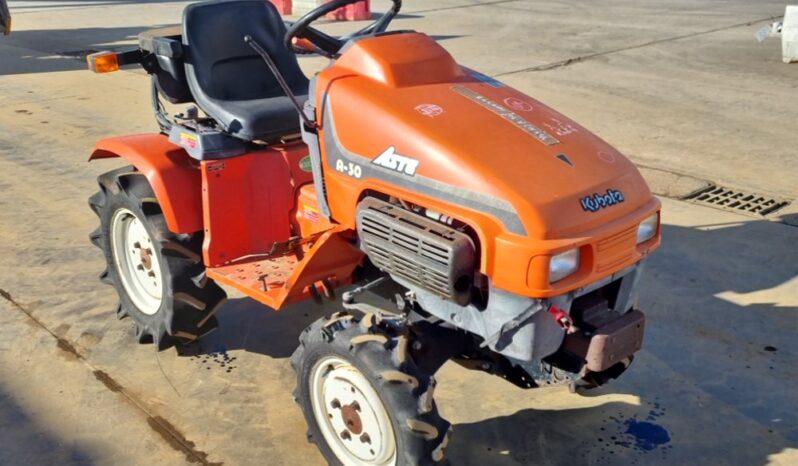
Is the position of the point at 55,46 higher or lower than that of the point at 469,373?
lower

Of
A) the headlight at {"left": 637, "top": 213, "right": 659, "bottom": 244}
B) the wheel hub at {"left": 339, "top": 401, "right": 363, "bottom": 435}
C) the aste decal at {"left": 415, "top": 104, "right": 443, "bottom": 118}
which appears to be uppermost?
the aste decal at {"left": 415, "top": 104, "right": 443, "bottom": 118}

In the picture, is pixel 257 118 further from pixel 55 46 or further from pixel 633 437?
pixel 55 46

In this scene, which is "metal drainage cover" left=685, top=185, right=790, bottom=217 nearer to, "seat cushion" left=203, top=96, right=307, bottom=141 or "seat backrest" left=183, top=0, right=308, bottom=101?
"seat backrest" left=183, top=0, right=308, bottom=101

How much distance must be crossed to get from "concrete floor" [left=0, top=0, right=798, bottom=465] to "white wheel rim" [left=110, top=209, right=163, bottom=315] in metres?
0.21

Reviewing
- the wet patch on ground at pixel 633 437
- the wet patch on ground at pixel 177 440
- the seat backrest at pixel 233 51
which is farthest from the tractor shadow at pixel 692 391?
the seat backrest at pixel 233 51

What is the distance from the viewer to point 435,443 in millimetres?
2881

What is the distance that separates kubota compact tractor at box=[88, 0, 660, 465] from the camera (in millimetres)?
2830

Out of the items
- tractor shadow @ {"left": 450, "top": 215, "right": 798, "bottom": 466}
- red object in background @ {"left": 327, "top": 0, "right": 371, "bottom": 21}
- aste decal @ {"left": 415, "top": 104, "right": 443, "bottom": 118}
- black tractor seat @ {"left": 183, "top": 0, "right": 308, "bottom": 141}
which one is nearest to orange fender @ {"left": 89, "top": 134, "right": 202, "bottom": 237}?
black tractor seat @ {"left": 183, "top": 0, "right": 308, "bottom": 141}

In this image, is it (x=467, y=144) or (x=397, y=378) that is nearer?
(x=397, y=378)

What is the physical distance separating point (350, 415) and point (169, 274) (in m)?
1.20

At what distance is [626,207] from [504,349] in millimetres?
614

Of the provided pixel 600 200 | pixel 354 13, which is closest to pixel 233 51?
pixel 600 200

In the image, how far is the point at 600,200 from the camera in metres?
2.87

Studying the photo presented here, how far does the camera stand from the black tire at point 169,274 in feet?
12.7
